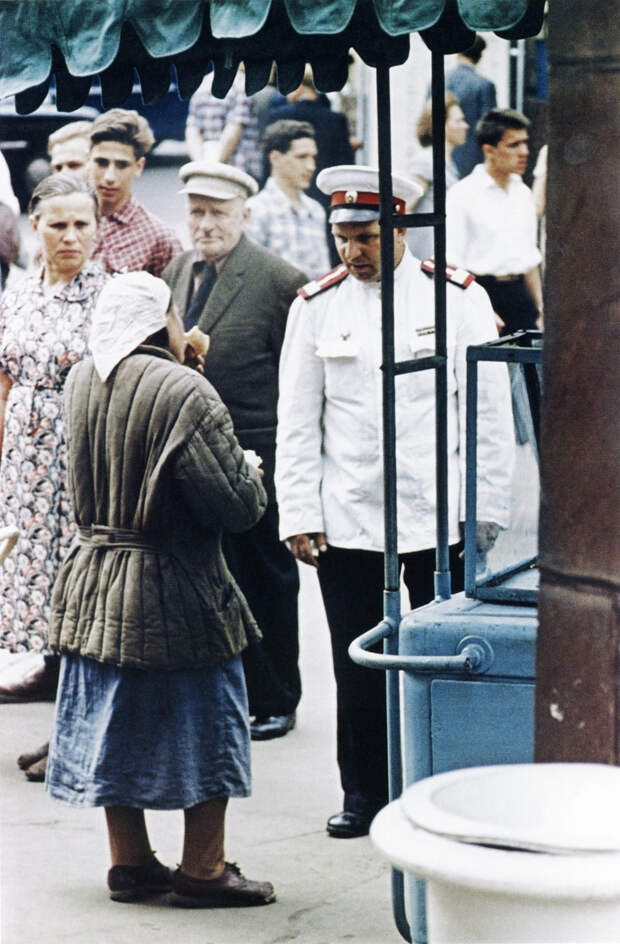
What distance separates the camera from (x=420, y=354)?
17.4ft

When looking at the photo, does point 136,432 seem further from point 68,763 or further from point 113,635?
point 68,763

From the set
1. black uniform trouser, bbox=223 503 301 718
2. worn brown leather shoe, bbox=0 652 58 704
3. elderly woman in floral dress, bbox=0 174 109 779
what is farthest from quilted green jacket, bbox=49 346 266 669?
worn brown leather shoe, bbox=0 652 58 704

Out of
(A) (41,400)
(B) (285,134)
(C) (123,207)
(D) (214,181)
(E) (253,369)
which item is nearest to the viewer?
(A) (41,400)

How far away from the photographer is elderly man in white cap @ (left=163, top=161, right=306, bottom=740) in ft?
20.9

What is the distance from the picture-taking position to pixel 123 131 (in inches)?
303

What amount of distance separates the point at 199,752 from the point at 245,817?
0.91 metres

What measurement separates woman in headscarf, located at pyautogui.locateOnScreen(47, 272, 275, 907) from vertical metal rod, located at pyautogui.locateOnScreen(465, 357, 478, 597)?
31.0 inches

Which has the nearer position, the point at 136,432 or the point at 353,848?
the point at 136,432

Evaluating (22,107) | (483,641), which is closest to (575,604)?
(483,641)

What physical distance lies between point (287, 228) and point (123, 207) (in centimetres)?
353

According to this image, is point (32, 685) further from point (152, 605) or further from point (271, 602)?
point (152, 605)

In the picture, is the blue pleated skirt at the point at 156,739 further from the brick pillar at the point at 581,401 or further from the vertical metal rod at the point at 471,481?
the brick pillar at the point at 581,401

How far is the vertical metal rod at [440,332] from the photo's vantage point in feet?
14.4

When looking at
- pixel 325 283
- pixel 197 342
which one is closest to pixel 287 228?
pixel 197 342
